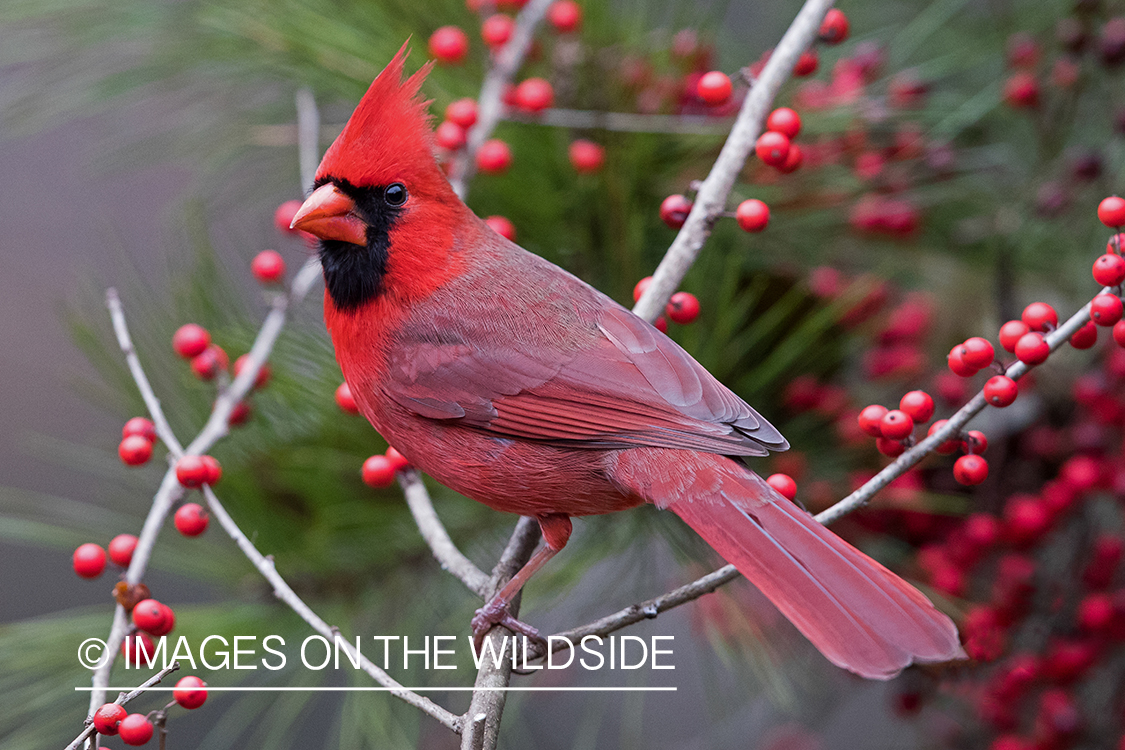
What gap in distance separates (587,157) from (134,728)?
898mm

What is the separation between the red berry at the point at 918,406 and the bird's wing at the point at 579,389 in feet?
0.48

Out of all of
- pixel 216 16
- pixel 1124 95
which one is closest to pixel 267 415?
pixel 216 16

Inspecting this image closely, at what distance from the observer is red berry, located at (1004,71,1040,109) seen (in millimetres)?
1593

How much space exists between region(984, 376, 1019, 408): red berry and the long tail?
0.18 m

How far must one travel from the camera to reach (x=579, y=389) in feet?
3.79

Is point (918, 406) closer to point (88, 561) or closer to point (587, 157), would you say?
point (587, 157)

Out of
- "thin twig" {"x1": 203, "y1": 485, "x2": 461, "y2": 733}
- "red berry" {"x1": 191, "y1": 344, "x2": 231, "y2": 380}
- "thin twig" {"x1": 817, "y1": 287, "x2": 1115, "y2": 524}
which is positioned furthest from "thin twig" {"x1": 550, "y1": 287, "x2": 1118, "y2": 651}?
"red berry" {"x1": 191, "y1": 344, "x2": 231, "y2": 380}

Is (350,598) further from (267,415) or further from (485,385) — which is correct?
(485,385)

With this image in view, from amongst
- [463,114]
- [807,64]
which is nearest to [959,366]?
[807,64]

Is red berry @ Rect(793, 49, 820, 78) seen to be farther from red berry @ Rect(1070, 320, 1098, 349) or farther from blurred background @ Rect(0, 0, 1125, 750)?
red berry @ Rect(1070, 320, 1098, 349)

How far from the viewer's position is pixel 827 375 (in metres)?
1.60

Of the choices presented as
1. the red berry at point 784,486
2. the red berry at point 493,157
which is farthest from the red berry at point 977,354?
the red berry at point 493,157

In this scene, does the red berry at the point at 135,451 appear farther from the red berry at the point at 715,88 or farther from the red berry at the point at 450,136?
the red berry at the point at 715,88

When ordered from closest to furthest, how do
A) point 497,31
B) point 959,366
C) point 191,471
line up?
point 959,366 < point 191,471 < point 497,31
